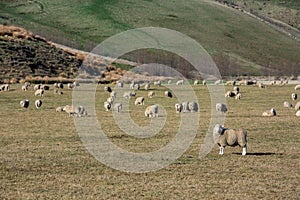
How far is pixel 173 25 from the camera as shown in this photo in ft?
543

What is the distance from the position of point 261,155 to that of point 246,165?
183cm

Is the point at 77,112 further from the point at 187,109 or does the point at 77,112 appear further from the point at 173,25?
the point at 173,25

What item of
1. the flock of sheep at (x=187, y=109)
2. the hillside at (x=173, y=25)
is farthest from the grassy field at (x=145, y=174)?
the hillside at (x=173, y=25)

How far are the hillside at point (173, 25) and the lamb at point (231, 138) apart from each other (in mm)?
118226

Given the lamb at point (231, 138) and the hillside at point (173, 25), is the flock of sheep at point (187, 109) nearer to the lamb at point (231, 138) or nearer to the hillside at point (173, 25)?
the lamb at point (231, 138)

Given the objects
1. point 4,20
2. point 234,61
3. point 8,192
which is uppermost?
point 4,20

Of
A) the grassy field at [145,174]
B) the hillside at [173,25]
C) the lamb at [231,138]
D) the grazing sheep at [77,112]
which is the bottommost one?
the grassy field at [145,174]

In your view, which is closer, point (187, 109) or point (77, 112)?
point (77, 112)

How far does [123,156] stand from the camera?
17781 mm

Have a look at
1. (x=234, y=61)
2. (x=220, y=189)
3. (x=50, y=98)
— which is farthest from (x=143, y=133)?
(x=234, y=61)

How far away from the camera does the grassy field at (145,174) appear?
43.4 feet

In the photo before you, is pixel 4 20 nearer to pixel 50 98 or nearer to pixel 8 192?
pixel 50 98

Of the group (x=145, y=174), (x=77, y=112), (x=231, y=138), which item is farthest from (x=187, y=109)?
(x=145, y=174)

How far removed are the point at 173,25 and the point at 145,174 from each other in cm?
15207
